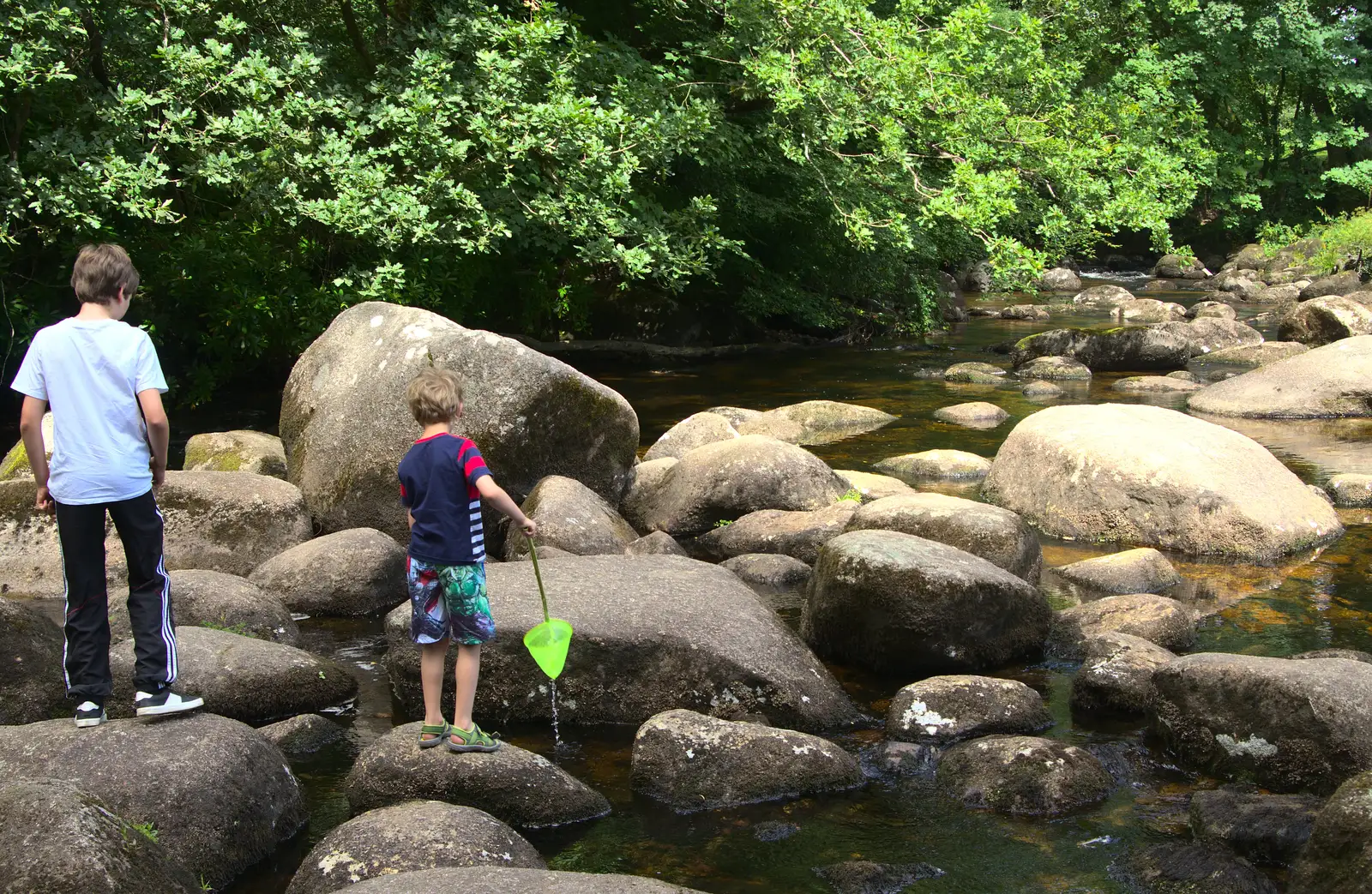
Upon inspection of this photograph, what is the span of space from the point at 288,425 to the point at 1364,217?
27.0 metres

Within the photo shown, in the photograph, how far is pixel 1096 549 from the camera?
9.18 m

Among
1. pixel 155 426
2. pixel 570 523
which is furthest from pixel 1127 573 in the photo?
pixel 155 426

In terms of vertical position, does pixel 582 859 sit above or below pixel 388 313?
below

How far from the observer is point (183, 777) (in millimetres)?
4500

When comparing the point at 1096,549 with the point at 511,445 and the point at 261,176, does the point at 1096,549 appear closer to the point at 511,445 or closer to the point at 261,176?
the point at 511,445

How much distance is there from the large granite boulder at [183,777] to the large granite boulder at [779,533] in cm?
478

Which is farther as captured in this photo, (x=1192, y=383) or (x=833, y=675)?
(x=1192, y=383)

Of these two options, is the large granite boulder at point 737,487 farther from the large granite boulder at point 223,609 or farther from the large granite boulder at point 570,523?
the large granite boulder at point 223,609

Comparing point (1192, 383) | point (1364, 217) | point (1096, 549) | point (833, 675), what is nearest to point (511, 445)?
point (833, 675)

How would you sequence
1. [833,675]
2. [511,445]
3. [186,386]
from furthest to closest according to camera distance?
[186,386], [511,445], [833,675]

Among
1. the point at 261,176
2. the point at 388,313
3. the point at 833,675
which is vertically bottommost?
the point at 833,675

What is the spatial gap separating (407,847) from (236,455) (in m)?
6.77

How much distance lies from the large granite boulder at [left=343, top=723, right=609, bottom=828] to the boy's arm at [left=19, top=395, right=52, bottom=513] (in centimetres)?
153

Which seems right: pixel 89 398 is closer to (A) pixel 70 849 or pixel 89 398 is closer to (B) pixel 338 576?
(A) pixel 70 849
